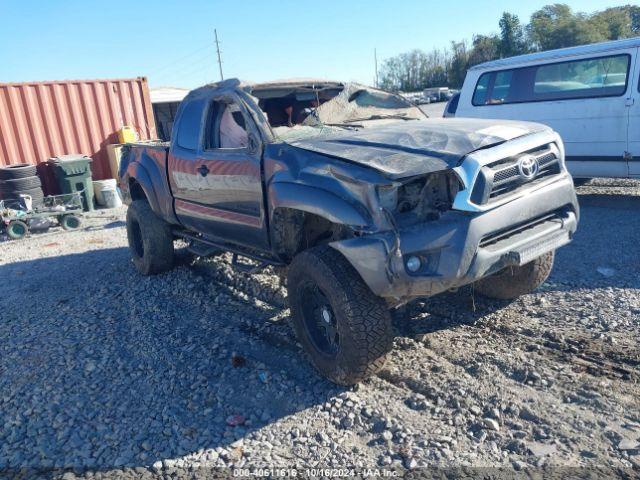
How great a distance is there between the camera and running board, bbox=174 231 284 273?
15.2 feet

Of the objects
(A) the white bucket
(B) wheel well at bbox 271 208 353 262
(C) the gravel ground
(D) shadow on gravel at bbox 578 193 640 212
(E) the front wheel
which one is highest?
(B) wheel well at bbox 271 208 353 262

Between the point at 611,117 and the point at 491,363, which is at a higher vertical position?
the point at 611,117

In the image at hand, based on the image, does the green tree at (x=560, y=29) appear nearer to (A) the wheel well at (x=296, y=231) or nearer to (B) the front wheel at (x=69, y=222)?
(B) the front wheel at (x=69, y=222)

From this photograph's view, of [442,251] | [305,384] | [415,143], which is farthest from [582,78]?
[305,384]

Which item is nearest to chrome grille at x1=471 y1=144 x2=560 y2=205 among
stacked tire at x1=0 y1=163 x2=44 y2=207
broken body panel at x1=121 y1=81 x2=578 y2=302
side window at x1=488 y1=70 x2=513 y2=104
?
broken body panel at x1=121 y1=81 x2=578 y2=302

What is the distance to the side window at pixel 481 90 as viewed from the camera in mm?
9039

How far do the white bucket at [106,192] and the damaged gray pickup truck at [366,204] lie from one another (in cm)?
732

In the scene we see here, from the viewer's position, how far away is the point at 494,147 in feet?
11.5

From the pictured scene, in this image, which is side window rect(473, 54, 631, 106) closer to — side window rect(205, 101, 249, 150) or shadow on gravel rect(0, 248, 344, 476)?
side window rect(205, 101, 249, 150)

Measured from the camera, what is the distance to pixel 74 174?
11031 millimetres

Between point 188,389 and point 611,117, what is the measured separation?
6.75 m

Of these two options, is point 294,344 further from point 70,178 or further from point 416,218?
point 70,178

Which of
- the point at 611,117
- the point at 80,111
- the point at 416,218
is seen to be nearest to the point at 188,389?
the point at 416,218

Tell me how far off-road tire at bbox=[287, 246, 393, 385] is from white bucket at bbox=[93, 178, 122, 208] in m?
9.33
